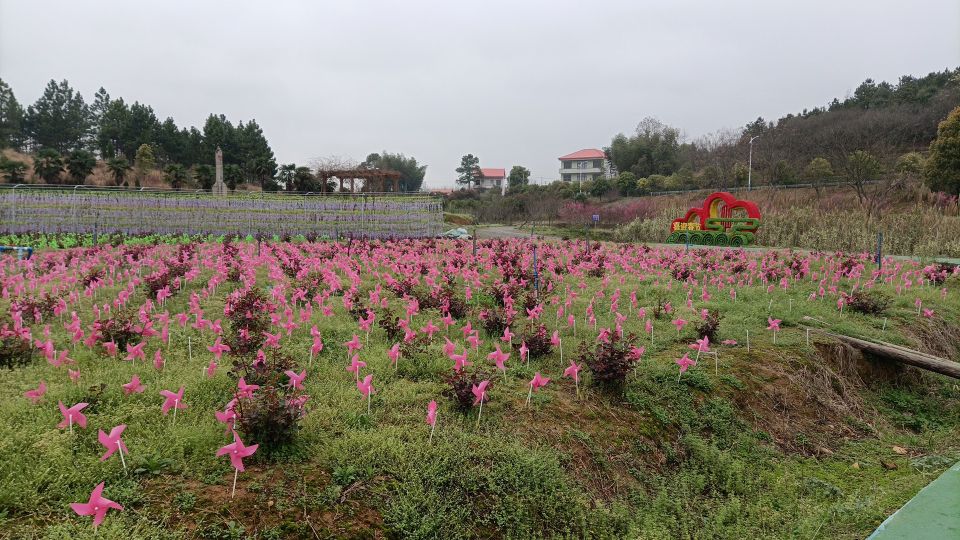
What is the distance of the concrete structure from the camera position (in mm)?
81438

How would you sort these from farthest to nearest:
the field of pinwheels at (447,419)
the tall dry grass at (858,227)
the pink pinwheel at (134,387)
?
the tall dry grass at (858,227), the pink pinwheel at (134,387), the field of pinwheels at (447,419)

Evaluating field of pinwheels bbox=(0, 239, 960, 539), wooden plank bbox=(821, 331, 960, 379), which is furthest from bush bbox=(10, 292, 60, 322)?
wooden plank bbox=(821, 331, 960, 379)

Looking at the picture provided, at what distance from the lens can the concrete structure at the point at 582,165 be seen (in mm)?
81438

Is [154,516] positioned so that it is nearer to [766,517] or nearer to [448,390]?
[448,390]

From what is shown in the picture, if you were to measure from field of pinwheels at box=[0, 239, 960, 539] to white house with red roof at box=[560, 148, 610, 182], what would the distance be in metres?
76.8

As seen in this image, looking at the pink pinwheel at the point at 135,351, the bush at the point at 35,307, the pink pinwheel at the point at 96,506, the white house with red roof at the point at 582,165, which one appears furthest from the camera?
the white house with red roof at the point at 582,165

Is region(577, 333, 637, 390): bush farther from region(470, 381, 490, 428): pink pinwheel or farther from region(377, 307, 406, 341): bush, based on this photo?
region(377, 307, 406, 341): bush

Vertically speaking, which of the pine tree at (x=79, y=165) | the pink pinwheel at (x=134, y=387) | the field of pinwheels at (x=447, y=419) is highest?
the pine tree at (x=79, y=165)

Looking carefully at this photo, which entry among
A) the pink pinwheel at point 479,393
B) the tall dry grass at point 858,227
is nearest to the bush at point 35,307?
the pink pinwheel at point 479,393

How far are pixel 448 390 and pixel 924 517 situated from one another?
2.90m

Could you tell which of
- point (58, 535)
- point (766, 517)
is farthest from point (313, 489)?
point (766, 517)

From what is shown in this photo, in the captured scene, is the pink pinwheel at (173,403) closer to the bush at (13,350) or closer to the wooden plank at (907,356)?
the bush at (13,350)

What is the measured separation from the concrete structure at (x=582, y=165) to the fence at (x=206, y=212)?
6409 cm

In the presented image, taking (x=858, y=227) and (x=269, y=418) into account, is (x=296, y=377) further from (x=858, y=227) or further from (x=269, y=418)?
(x=858, y=227)
